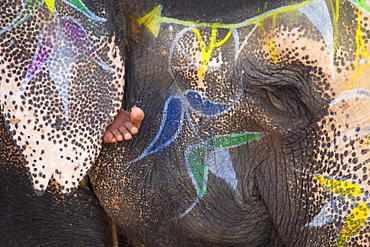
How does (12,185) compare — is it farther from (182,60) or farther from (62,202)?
(182,60)

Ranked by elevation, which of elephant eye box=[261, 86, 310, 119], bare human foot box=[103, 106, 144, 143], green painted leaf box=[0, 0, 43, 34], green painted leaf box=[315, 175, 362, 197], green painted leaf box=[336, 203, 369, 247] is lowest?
green painted leaf box=[336, 203, 369, 247]

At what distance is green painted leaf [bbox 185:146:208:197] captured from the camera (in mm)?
1777

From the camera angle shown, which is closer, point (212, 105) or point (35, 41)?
point (35, 41)

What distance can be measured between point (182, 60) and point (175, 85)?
0.27 ft

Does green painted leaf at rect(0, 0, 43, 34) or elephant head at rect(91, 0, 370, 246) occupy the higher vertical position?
green painted leaf at rect(0, 0, 43, 34)

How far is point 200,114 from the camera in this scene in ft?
5.76

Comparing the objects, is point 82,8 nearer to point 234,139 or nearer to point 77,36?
point 77,36

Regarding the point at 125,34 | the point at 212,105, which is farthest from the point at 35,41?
the point at 212,105

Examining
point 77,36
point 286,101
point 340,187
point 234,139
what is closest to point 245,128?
point 234,139

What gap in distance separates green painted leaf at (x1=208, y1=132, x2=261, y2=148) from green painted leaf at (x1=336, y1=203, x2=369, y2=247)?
0.34 metres

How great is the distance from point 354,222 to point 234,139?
0.41 metres

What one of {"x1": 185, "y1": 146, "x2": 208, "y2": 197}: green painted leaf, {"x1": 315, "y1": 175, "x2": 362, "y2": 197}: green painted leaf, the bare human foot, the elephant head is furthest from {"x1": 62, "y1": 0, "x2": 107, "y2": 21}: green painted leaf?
{"x1": 315, "y1": 175, "x2": 362, "y2": 197}: green painted leaf

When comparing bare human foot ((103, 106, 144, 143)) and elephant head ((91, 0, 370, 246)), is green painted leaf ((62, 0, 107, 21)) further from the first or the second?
A: bare human foot ((103, 106, 144, 143))

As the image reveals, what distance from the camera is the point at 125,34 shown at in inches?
68.1
